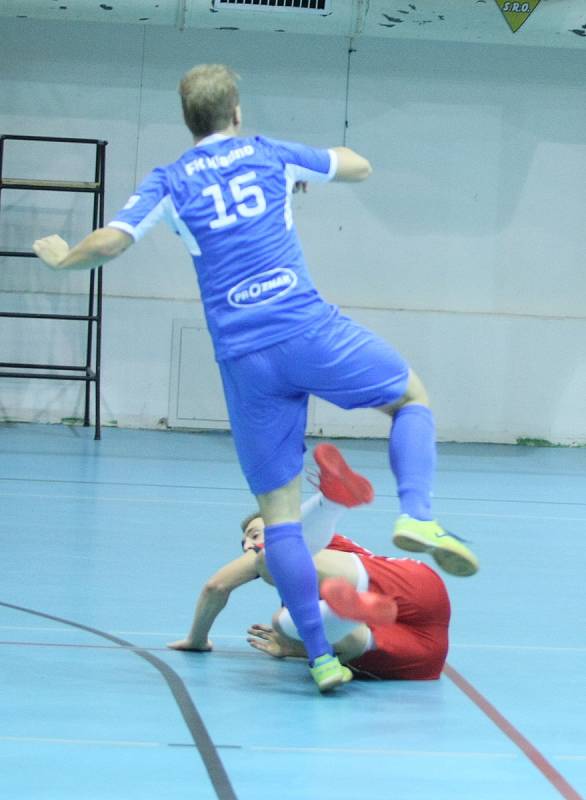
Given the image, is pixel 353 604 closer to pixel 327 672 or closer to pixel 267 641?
pixel 327 672

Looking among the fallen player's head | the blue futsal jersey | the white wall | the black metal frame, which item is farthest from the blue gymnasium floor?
the white wall

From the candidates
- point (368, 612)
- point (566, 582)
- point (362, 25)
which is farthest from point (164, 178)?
point (362, 25)

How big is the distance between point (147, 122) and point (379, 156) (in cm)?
163

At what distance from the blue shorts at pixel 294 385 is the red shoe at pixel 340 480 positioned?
7 cm

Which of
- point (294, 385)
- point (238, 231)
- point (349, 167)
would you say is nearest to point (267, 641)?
point (294, 385)

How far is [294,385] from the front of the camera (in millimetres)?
3221

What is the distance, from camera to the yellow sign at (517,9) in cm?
828

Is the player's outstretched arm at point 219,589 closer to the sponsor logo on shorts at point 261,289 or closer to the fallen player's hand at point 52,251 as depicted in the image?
the sponsor logo on shorts at point 261,289

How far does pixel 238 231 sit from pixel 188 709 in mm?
1168

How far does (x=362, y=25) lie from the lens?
8531 millimetres

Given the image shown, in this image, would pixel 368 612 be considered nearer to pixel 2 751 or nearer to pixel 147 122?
pixel 2 751

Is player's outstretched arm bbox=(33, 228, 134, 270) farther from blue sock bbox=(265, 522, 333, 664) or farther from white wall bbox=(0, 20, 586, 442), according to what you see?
white wall bbox=(0, 20, 586, 442)

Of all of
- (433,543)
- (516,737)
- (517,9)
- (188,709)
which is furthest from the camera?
(517,9)

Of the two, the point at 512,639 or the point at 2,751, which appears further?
the point at 512,639
